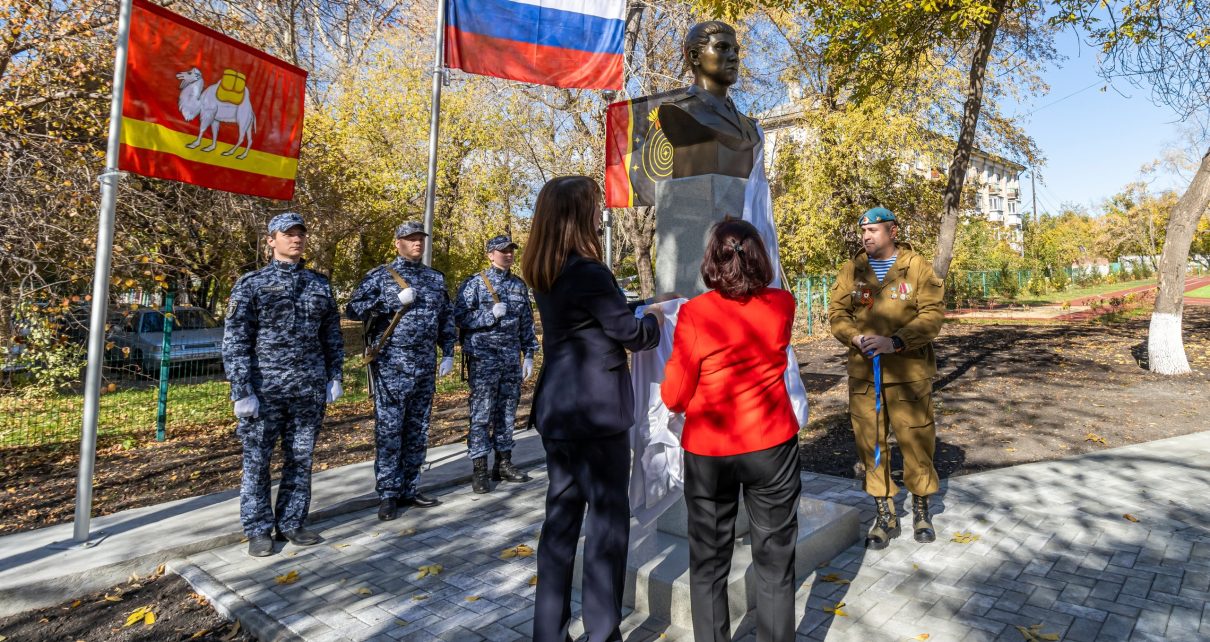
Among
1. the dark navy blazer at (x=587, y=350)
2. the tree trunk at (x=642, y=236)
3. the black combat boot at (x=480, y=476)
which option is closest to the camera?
the dark navy blazer at (x=587, y=350)

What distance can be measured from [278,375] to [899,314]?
12.4ft

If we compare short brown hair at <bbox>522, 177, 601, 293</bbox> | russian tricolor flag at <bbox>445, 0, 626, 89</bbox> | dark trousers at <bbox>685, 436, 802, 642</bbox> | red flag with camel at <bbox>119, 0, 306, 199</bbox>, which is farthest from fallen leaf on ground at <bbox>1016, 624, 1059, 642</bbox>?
russian tricolor flag at <bbox>445, 0, 626, 89</bbox>

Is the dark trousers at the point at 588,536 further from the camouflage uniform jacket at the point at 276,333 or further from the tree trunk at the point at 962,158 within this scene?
the tree trunk at the point at 962,158

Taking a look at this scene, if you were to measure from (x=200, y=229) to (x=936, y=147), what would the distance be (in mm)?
16554

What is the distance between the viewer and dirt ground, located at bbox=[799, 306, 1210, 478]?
656 cm

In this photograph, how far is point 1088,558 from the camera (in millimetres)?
3738

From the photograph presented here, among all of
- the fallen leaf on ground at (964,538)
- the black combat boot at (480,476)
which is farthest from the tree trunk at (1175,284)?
the black combat boot at (480,476)

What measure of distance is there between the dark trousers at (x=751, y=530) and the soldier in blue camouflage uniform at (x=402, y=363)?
9.48 feet

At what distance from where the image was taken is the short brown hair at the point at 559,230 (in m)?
2.66

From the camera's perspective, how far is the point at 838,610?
319 centimetres

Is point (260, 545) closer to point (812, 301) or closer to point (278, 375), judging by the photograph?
point (278, 375)

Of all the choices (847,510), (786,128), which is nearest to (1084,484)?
(847,510)

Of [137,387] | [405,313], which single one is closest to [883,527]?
[405,313]

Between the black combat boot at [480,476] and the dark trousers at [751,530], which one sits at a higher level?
the dark trousers at [751,530]
